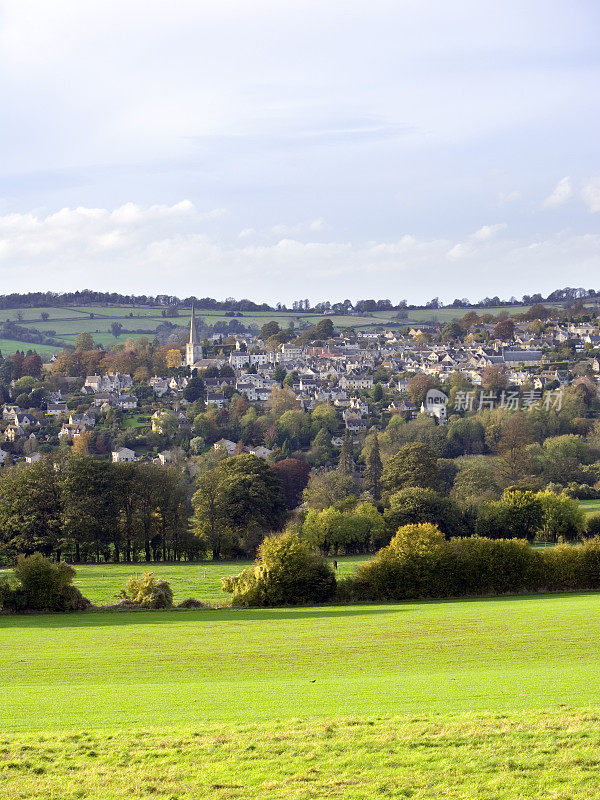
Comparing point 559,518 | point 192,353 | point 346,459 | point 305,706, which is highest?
point 192,353

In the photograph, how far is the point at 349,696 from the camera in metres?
15.6

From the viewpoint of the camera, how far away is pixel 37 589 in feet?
92.3

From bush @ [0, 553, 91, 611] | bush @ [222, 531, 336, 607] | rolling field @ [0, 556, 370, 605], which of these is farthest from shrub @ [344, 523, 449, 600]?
bush @ [0, 553, 91, 611]

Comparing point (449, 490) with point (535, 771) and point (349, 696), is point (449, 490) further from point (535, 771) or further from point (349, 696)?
point (535, 771)

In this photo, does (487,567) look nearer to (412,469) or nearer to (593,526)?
(593,526)

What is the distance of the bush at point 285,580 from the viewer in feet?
96.3

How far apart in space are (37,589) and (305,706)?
1559 cm

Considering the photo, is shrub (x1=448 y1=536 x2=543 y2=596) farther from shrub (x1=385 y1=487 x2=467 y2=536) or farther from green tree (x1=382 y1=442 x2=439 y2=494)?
green tree (x1=382 y1=442 x2=439 y2=494)

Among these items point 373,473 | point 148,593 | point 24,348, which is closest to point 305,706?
point 148,593

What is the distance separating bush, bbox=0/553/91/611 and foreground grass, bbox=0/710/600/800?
51.6 ft

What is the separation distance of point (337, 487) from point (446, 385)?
54592mm

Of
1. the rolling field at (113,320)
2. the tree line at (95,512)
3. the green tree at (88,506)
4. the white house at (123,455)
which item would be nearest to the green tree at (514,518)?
the tree line at (95,512)

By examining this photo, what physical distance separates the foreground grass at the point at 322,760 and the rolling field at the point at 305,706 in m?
0.03

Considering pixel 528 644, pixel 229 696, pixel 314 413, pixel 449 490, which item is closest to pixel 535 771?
pixel 229 696
